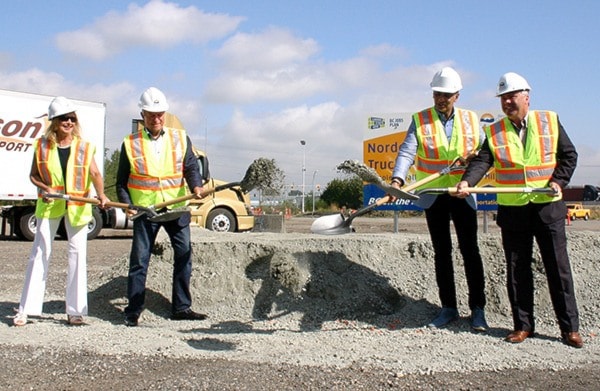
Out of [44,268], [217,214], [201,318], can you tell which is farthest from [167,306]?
[217,214]

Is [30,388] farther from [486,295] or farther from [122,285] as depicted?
[486,295]

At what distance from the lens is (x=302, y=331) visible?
595 centimetres

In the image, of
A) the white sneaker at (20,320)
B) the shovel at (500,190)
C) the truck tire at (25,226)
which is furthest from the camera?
the truck tire at (25,226)

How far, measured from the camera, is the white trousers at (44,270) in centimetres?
596

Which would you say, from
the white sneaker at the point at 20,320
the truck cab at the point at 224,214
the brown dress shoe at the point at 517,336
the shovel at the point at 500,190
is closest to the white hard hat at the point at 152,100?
the white sneaker at the point at 20,320

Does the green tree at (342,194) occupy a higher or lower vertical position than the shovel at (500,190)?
higher

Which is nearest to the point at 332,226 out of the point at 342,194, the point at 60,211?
the point at 60,211

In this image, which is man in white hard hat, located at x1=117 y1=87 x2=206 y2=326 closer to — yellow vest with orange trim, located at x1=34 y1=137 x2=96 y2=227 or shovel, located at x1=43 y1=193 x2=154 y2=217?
shovel, located at x1=43 y1=193 x2=154 y2=217

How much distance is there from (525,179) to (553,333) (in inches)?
57.7

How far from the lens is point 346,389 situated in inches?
164

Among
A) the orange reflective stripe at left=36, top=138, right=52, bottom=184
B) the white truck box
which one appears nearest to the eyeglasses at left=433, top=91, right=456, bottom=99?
A: the orange reflective stripe at left=36, top=138, right=52, bottom=184

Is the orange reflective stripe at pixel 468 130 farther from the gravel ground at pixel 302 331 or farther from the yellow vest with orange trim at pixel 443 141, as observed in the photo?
the gravel ground at pixel 302 331

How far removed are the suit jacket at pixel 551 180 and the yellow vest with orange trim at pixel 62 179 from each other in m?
3.37

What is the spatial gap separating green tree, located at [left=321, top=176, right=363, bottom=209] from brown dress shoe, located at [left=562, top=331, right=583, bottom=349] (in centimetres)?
2596
